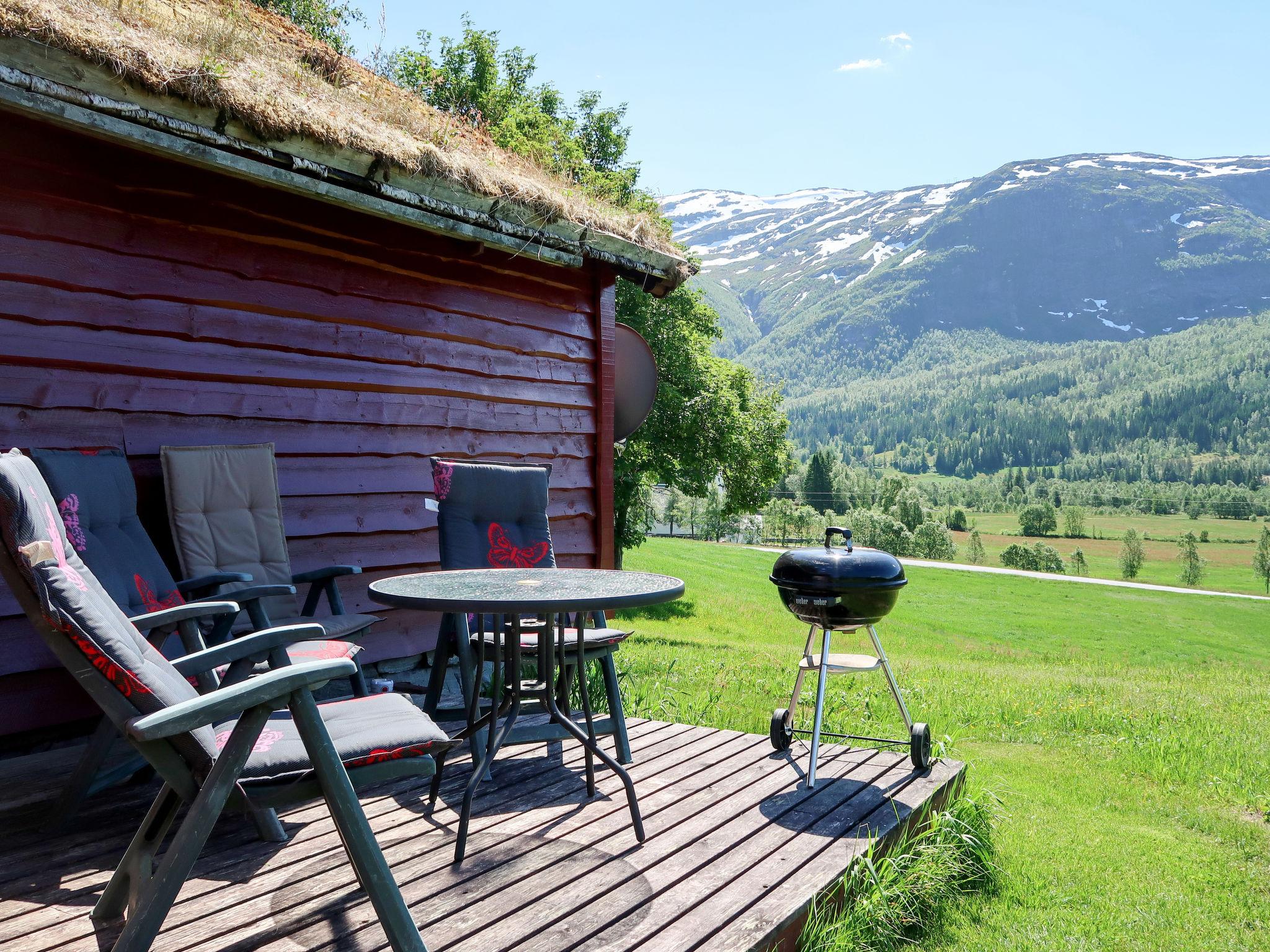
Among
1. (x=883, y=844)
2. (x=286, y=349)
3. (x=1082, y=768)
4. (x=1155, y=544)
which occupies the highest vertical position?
(x=286, y=349)

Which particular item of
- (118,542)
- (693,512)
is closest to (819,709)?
(118,542)

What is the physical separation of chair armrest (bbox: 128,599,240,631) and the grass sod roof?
1827 millimetres

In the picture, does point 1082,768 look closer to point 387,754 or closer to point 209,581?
point 387,754

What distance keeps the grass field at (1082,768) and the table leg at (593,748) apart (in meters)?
0.92

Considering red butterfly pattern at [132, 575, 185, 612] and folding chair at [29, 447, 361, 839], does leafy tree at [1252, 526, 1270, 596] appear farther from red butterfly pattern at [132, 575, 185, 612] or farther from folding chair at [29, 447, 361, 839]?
red butterfly pattern at [132, 575, 185, 612]

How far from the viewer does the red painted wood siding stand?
10.1ft

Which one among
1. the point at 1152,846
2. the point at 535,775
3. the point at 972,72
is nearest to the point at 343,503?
the point at 535,775

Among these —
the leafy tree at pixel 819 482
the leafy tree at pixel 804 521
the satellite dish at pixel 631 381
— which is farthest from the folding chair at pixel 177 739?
the leafy tree at pixel 819 482

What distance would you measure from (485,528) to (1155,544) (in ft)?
293

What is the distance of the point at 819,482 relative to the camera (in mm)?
66875

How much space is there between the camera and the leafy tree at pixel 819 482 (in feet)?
206

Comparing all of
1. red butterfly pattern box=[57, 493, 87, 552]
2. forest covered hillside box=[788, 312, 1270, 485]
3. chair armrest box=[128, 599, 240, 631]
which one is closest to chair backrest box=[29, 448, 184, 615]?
red butterfly pattern box=[57, 493, 87, 552]

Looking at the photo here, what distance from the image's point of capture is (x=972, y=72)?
11838cm

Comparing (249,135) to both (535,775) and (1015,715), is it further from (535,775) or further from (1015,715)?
(1015,715)
